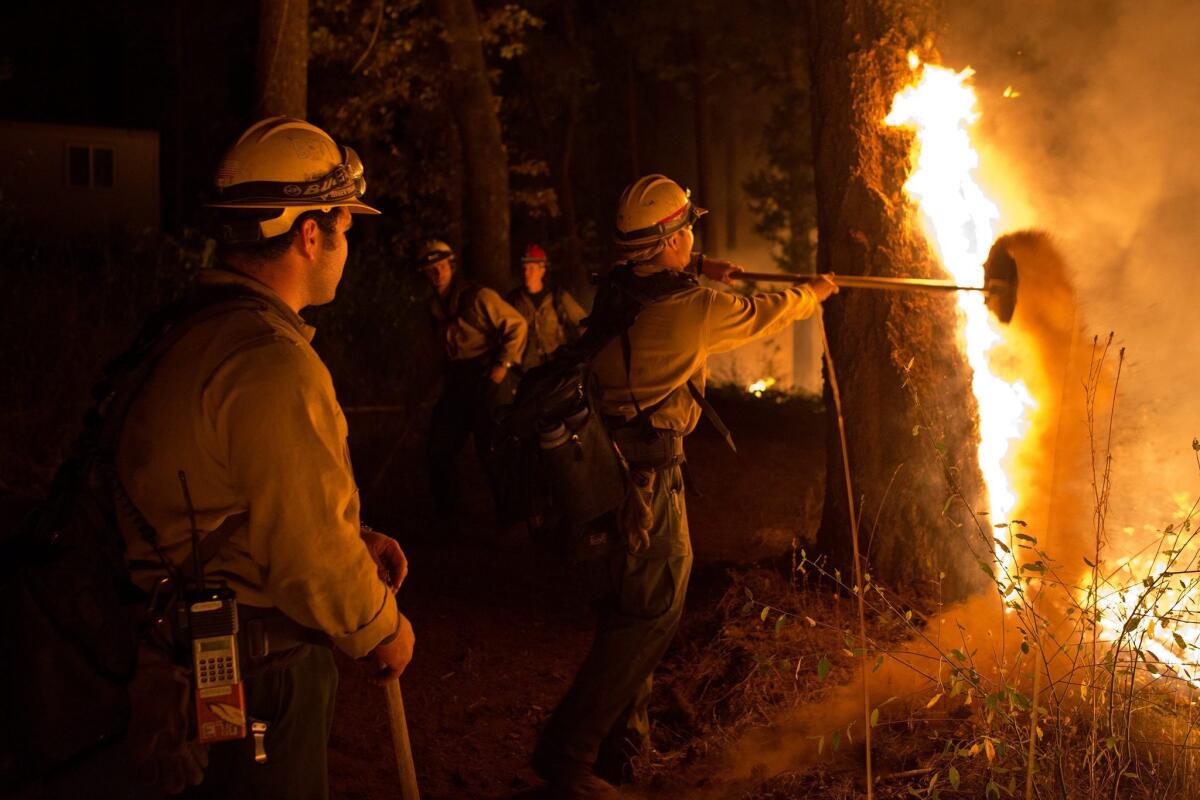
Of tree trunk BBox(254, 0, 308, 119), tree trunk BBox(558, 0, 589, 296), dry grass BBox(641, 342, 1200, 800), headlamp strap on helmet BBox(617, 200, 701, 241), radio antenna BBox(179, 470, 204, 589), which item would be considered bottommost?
dry grass BBox(641, 342, 1200, 800)

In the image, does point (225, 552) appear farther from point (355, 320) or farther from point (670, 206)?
point (355, 320)

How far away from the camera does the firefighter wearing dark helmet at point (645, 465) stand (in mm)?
4473

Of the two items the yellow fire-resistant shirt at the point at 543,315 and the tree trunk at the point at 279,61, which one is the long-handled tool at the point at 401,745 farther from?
the tree trunk at the point at 279,61

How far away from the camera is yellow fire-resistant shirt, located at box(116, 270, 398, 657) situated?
2600 mm

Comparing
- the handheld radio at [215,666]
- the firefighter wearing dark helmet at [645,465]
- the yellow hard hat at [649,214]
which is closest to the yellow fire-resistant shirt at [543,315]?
the yellow hard hat at [649,214]

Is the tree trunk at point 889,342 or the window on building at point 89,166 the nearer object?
the tree trunk at point 889,342

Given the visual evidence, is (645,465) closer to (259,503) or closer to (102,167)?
(259,503)

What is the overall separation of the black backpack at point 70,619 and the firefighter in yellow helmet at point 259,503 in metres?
0.06

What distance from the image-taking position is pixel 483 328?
29.1 ft

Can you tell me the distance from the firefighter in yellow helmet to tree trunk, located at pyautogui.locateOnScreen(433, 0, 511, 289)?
1244cm

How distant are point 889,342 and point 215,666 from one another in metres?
4.07

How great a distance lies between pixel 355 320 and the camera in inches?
693

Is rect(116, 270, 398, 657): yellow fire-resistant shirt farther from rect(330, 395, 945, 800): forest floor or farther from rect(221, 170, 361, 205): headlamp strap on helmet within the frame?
rect(330, 395, 945, 800): forest floor

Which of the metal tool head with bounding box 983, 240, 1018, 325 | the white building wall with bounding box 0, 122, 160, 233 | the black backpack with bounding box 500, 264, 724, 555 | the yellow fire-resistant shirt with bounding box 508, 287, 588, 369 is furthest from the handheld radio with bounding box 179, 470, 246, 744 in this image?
the white building wall with bounding box 0, 122, 160, 233
